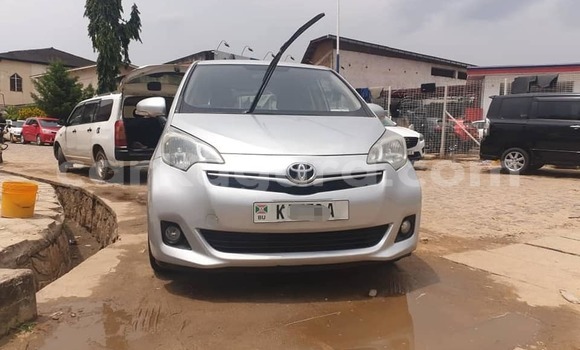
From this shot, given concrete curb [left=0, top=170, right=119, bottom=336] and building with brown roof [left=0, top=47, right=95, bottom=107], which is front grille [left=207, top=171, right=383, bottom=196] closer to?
concrete curb [left=0, top=170, right=119, bottom=336]

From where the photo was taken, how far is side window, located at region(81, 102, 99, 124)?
9.01 m

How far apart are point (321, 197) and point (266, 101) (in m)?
1.19

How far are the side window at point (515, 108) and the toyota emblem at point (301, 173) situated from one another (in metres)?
8.97

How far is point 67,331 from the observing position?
8.25ft

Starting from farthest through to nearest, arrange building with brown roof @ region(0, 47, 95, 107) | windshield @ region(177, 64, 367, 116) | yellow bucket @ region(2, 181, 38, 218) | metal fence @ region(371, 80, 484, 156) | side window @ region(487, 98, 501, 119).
Answer: building with brown roof @ region(0, 47, 95, 107) → metal fence @ region(371, 80, 484, 156) → side window @ region(487, 98, 501, 119) → yellow bucket @ region(2, 181, 38, 218) → windshield @ region(177, 64, 367, 116)

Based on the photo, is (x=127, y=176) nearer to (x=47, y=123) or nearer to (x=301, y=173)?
(x=301, y=173)

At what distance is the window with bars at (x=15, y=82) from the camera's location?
144 ft

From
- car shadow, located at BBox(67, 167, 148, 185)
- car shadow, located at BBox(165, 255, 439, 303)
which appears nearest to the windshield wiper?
car shadow, located at BBox(165, 255, 439, 303)

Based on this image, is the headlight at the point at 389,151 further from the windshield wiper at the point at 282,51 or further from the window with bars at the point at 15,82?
the window with bars at the point at 15,82

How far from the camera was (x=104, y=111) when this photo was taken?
8.61m

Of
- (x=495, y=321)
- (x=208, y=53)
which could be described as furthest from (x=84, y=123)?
(x=495, y=321)

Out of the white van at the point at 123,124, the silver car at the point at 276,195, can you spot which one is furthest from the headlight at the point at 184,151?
the white van at the point at 123,124

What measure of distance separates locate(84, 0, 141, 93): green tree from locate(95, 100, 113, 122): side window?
16468 mm

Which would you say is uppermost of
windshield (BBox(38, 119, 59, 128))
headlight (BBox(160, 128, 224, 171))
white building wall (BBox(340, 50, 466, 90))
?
white building wall (BBox(340, 50, 466, 90))
